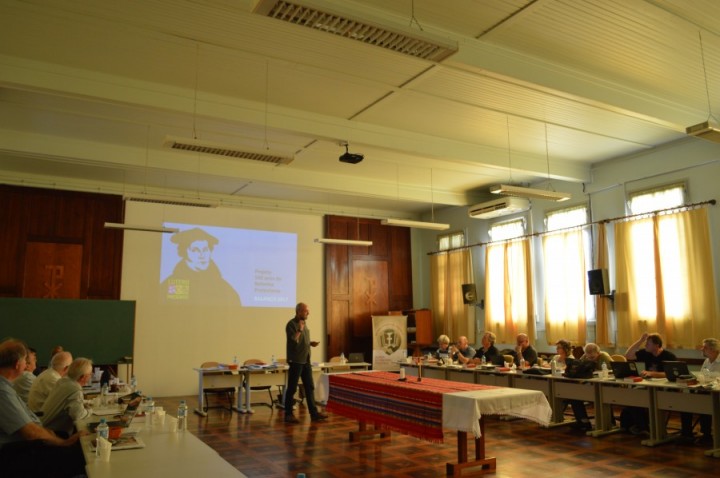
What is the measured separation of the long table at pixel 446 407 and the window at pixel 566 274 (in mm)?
4767

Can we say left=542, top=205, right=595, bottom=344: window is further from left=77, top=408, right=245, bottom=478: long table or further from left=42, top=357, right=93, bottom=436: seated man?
left=42, top=357, right=93, bottom=436: seated man

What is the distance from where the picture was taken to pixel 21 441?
3133 millimetres

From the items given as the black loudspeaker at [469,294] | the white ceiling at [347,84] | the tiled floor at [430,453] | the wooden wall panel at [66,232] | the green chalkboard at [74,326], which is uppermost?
the white ceiling at [347,84]

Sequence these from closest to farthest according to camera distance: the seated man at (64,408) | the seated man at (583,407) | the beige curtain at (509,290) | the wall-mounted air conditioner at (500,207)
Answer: the seated man at (64,408) < the seated man at (583,407) < the wall-mounted air conditioner at (500,207) < the beige curtain at (509,290)

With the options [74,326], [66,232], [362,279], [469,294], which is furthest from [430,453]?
[66,232]

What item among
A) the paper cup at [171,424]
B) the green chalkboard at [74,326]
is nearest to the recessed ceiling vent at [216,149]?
the paper cup at [171,424]

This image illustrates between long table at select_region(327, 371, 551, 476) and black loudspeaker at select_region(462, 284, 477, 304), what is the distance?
5.81 metres

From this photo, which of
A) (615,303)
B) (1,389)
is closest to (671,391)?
(615,303)

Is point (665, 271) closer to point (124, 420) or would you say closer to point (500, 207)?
point (500, 207)

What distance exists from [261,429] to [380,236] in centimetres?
677

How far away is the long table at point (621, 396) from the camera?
5.32 meters

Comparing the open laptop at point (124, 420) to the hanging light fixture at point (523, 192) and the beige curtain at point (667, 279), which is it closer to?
the hanging light fixture at point (523, 192)

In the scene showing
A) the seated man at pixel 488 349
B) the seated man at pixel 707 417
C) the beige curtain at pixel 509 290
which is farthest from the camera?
the beige curtain at pixel 509 290

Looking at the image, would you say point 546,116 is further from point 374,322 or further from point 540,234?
point 374,322
